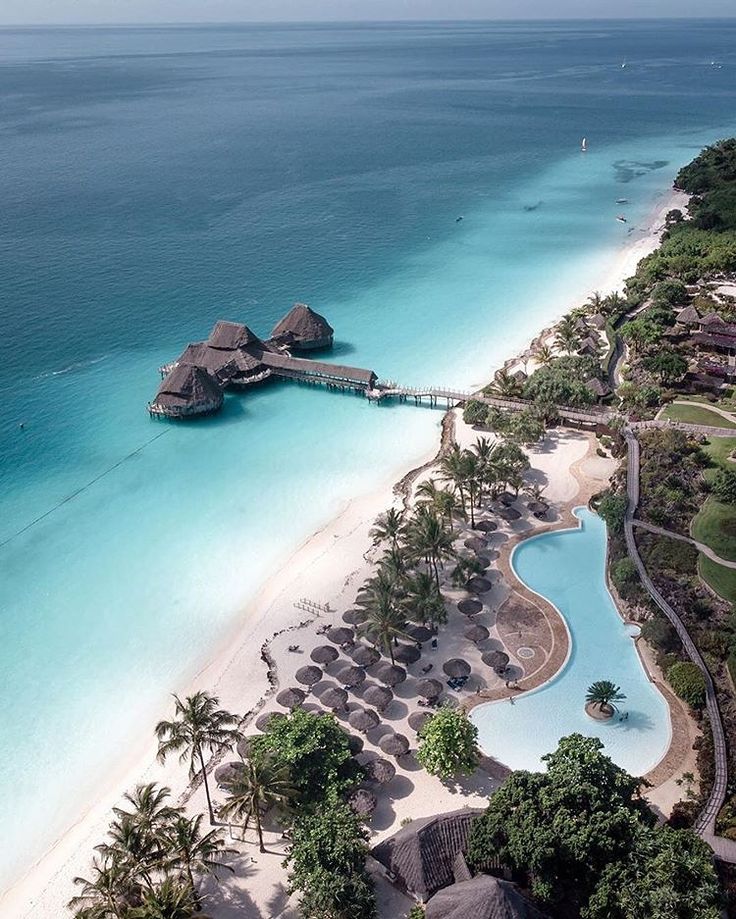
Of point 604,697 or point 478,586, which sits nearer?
point 604,697

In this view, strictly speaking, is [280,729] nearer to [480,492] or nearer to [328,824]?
[328,824]

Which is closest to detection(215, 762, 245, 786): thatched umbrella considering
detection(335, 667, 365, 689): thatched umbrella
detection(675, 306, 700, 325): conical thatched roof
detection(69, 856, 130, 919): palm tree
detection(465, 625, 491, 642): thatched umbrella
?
detection(69, 856, 130, 919): palm tree

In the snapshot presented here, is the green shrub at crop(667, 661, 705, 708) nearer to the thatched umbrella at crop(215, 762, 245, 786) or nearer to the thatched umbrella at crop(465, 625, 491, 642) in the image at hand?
the thatched umbrella at crop(465, 625, 491, 642)

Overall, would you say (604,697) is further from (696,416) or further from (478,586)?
(696,416)

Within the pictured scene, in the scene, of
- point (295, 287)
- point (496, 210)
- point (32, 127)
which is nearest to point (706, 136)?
point (496, 210)

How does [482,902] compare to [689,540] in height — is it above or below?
above

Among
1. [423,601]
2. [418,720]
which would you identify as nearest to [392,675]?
[418,720]
